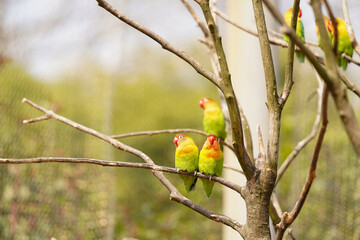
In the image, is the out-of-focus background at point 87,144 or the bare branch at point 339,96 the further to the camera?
the out-of-focus background at point 87,144

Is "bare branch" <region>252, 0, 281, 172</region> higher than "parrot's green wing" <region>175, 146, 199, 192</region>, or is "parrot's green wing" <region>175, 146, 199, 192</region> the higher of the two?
"bare branch" <region>252, 0, 281, 172</region>

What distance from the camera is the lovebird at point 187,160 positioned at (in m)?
0.80

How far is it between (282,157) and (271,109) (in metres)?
1.94

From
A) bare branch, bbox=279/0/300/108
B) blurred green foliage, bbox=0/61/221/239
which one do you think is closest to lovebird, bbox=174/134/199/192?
bare branch, bbox=279/0/300/108

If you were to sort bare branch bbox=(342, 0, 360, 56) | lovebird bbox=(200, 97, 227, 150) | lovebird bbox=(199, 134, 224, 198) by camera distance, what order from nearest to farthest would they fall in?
bare branch bbox=(342, 0, 360, 56) < lovebird bbox=(199, 134, 224, 198) < lovebird bbox=(200, 97, 227, 150)

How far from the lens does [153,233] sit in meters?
1.94

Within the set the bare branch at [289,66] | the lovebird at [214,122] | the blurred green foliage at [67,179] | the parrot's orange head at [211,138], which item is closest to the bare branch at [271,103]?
the bare branch at [289,66]

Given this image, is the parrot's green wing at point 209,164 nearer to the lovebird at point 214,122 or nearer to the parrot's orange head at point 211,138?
the parrot's orange head at point 211,138

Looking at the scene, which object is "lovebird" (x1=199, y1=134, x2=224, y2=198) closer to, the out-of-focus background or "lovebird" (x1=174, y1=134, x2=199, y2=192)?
"lovebird" (x1=174, y1=134, x2=199, y2=192)

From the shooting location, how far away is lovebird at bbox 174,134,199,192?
0.80 metres

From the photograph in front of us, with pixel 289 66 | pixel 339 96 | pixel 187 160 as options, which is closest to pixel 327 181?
pixel 187 160

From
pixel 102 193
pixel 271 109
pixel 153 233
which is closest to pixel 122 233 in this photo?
pixel 153 233

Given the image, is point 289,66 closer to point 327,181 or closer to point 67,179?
point 67,179

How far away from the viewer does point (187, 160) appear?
819 millimetres
